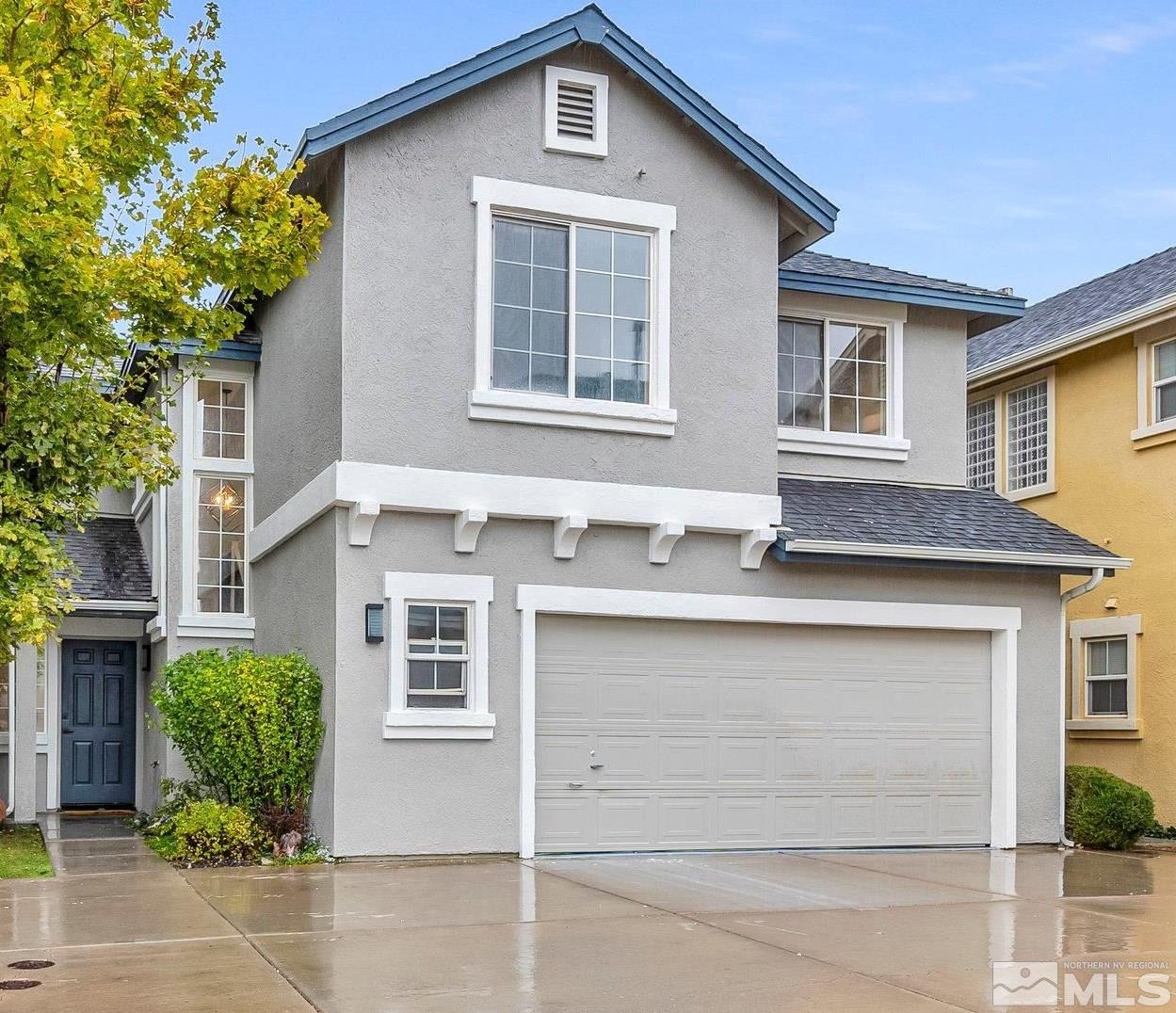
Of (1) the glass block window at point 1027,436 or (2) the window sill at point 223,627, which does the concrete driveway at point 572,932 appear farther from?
(1) the glass block window at point 1027,436

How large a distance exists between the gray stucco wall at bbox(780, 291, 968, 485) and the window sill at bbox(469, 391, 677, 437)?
2.86 metres

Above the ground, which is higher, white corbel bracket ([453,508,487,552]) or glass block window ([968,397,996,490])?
glass block window ([968,397,996,490])

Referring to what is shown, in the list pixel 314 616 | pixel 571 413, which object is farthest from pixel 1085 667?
pixel 314 616

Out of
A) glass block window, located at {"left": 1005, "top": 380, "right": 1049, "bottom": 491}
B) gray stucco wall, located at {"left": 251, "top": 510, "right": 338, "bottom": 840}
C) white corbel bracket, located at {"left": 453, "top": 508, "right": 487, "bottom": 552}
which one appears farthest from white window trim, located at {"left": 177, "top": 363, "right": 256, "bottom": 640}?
glass block window, located at {"left": 1005, "top": 380, "right": 1049, "bottom": 491}

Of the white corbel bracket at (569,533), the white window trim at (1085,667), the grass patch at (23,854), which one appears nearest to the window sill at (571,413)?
the white corbel bracket at (569,533)

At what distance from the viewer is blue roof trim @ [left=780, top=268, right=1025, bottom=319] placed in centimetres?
1559

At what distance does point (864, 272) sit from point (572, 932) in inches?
406

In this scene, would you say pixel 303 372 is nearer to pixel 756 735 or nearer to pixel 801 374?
pixel 801 374

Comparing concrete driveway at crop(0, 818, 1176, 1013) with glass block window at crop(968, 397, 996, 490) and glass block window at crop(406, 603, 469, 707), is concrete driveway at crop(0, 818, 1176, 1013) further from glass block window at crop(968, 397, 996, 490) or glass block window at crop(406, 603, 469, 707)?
glass block window at crop(968, 397, 996, 490)

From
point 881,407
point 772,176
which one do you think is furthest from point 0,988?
point 881,407

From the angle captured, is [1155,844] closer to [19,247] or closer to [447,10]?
[19,247]

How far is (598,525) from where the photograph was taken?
13.6 m

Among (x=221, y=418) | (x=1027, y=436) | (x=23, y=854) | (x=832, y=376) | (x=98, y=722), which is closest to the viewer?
(x=23, y=854)

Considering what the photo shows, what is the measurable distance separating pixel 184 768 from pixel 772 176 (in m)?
8.80
